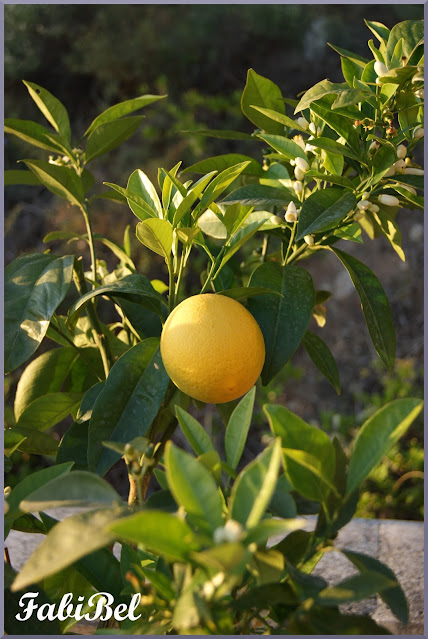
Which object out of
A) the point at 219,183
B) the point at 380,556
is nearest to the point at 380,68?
the point at 219,183

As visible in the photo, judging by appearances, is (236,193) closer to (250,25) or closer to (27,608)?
(27,608)

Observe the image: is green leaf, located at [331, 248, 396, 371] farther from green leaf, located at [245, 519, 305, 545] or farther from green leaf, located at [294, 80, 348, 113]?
green leaf, located at [245, 519, 305, 545]

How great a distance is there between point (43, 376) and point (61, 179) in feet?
0.75

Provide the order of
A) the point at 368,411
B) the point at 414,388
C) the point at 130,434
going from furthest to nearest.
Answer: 1. the point at 414,388
2. the point at 368,411
3. the point at 130,434

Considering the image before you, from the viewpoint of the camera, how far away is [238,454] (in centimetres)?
42

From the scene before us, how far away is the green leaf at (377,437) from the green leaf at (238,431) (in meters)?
0.07

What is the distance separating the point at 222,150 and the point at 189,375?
2211 mm

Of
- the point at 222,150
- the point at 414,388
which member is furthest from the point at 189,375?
the point at 222,150

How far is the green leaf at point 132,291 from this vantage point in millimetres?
541

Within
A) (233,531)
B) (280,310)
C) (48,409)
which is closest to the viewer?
(233,531)

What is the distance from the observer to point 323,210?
0.57 meters

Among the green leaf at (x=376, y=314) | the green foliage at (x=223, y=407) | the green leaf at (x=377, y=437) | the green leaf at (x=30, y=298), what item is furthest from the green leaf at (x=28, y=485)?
the green leaf at (x=376, y=314)

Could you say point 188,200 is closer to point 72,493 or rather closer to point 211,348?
point 211,348

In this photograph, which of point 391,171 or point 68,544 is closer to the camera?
point 68,544
